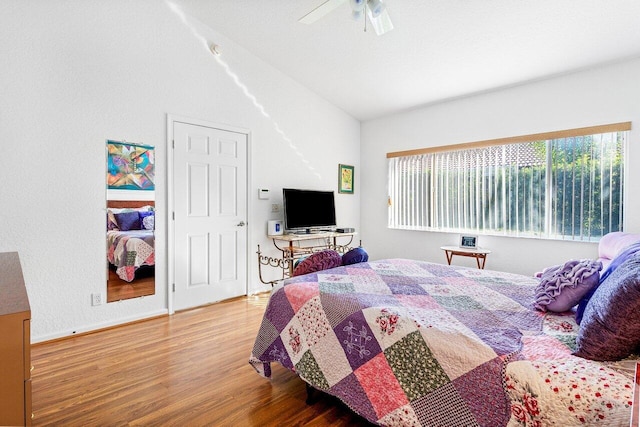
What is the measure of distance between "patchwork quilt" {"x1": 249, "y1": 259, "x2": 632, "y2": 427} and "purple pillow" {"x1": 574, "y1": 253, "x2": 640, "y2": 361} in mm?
54

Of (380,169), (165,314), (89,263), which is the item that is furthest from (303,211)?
(89,263)

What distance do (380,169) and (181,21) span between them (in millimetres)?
3373

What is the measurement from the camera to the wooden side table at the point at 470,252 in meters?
3.98

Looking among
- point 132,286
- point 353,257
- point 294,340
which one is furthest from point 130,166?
point 294,340

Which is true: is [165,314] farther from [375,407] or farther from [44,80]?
[375,407]

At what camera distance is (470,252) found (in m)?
4.04

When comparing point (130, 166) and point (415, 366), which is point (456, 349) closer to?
point (415, 366)

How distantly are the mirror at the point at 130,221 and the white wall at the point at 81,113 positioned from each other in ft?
0.23

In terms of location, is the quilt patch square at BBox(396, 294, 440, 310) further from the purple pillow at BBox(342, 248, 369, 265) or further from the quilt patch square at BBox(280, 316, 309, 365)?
the purple pillow at BBox(342, 248, 369, 265)

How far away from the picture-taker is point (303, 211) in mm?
4523

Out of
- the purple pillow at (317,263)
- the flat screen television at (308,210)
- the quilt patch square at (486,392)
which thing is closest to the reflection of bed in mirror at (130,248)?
the flat screen television at (308,210)

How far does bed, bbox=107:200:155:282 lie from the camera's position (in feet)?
10.2

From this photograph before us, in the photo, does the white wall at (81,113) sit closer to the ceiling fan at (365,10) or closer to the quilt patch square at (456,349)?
the ceiling fan at (365,10)

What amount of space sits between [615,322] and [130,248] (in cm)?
356
